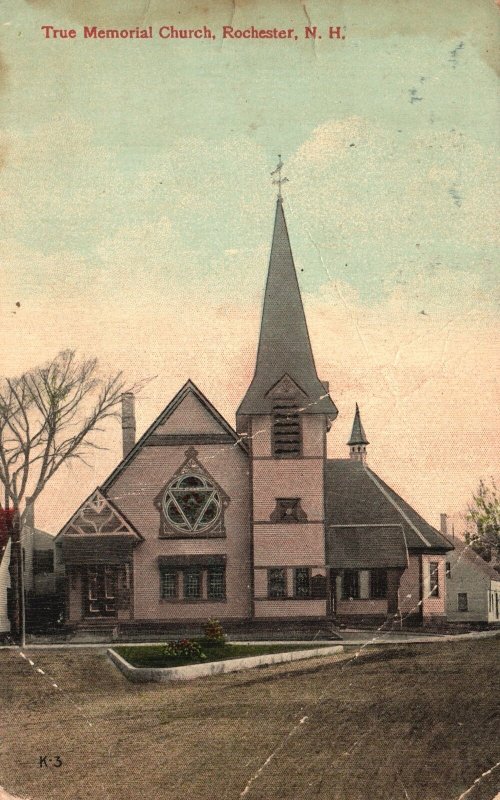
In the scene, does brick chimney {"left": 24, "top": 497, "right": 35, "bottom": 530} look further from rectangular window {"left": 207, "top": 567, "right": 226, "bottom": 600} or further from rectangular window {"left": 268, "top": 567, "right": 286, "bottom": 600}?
rectangular window {"left": 268, "top": 567, "right": 286, "bottom": 600}

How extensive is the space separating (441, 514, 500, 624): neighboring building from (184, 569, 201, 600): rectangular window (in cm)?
262

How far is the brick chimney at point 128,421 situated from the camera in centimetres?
1114

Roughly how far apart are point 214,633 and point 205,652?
0.23 metres

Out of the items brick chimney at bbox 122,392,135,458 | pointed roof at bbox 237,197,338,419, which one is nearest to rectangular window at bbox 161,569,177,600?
brick chimney at bbox 122,392,135,458

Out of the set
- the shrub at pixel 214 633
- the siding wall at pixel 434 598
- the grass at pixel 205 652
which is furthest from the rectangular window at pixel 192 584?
the siding wall at pixel 434 598

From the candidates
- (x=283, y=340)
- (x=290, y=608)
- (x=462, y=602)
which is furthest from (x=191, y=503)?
(x=462, y=602)

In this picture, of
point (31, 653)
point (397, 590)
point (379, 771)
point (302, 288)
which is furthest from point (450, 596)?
point (31, 653)

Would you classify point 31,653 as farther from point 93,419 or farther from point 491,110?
point 491,110

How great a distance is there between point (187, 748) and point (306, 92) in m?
6.70

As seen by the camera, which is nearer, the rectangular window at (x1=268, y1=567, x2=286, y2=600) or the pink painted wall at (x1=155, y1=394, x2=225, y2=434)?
the pink painted wall at (x1=155, y1=394, x2=225, y2=434)

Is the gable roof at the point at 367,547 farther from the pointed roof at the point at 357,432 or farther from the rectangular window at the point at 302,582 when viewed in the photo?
the pointed roof at the point at 357,432

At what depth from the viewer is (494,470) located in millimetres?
11219

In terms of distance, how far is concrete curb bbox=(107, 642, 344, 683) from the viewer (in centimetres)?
1090

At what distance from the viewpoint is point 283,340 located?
1124 centimetres
